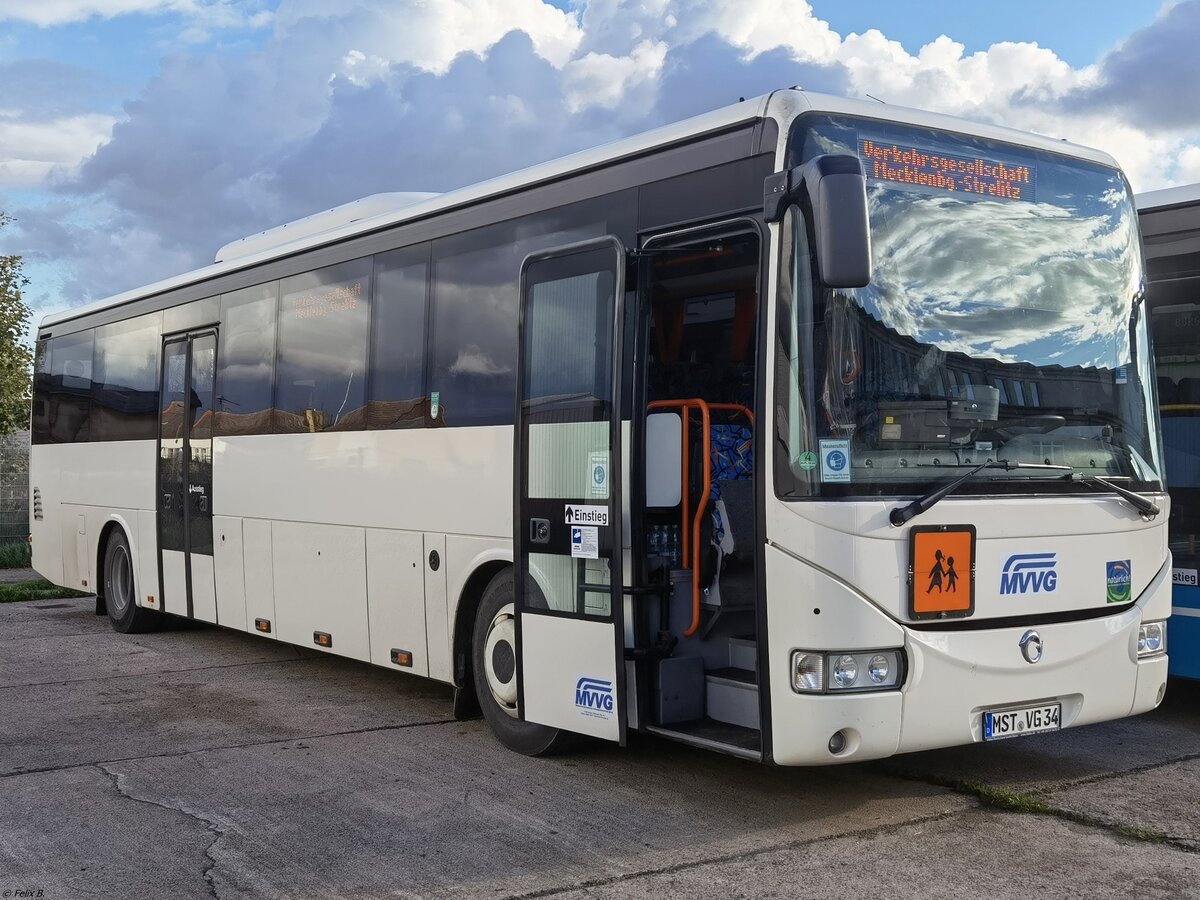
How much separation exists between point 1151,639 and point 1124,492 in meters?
0.84

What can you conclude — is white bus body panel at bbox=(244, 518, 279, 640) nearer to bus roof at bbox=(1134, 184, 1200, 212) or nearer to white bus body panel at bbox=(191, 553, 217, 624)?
white bus body panel at bbox=(191, 553, 217, 624)

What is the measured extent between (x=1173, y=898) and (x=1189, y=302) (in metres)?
4.51

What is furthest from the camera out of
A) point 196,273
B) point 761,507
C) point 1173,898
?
point 196,273

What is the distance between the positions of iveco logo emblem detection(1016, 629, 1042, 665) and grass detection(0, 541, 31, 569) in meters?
19.8

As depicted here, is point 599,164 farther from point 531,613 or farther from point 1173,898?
point 1173,898

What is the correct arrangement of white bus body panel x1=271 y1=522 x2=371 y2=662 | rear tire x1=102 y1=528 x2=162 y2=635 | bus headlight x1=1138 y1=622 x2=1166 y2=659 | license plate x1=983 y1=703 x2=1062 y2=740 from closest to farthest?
1. license plate x1=983 y1=703 x2=1062 y2=740
2. bus headlight x1=1138 y1=622 x2=1166 y2=659
3. white bus body panel x1=271 y1=522 x2=371 y2=662
4. rear tire x1=102 y1=528 x2=162 y2=635

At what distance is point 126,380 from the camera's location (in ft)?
45.1

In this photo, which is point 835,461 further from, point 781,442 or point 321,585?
point 321,585

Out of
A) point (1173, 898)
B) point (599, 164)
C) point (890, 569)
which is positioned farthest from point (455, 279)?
point (1173, 898)

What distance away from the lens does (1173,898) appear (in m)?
5.21

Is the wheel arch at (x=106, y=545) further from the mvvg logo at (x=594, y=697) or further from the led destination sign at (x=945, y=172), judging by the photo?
the led destination sign at (x=945, y=172)

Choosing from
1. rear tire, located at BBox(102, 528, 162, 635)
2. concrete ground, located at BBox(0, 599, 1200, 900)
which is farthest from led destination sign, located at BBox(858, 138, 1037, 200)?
rear tire, located at BBox(102, 528, 162, 635)

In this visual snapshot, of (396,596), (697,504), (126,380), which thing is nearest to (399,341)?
(396,596)

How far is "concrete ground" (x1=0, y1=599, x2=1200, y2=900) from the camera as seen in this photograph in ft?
18.1
